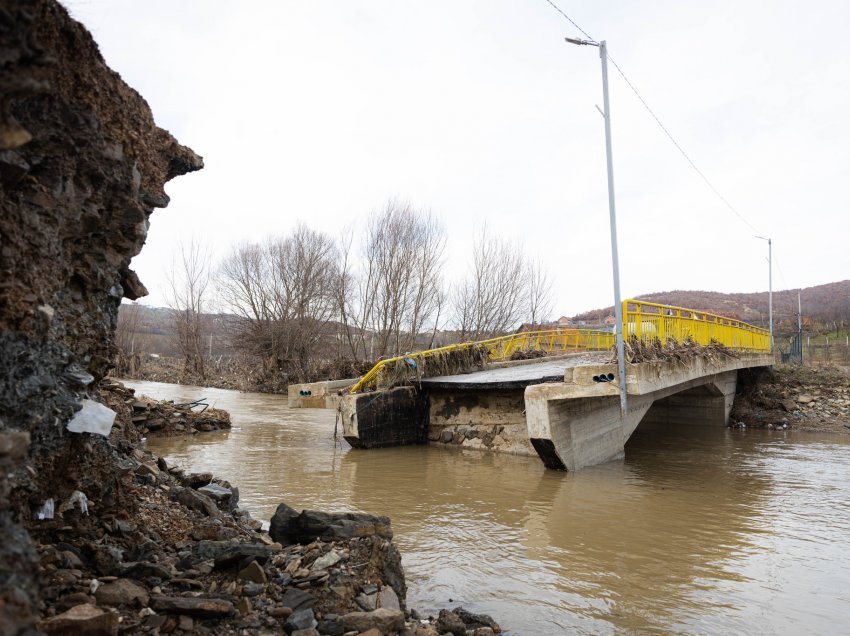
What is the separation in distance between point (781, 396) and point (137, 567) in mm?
26196

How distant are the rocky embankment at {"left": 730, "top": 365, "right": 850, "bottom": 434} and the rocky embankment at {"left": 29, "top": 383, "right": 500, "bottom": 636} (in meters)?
21.5

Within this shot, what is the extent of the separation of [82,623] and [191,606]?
602 millimetres

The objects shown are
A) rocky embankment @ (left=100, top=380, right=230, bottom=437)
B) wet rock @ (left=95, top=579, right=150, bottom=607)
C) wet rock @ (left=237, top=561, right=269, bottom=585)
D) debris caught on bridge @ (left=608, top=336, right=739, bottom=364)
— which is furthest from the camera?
rocky embankment @ (left=100, top=380, right=230, bottom=437)

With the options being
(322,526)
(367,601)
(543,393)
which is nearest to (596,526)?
(543,393)

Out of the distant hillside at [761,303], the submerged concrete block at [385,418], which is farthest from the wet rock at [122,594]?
the distant hillside at [761,303]

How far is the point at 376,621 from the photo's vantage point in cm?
356

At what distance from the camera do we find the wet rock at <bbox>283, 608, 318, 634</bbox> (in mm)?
3367

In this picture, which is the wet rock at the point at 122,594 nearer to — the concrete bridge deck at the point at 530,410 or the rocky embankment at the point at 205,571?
the rocky embankment at the point at 205,571

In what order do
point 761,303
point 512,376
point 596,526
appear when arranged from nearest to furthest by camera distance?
point 596,526 < point 512,376 < point 761,303

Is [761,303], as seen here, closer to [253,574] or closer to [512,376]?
[512,376]

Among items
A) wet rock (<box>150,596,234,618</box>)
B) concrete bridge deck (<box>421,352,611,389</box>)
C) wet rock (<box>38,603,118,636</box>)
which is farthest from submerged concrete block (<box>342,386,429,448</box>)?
wet rock (<box>38,603,118,636</box>)

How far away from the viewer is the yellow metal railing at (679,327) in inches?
437

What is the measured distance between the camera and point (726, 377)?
21.7 m

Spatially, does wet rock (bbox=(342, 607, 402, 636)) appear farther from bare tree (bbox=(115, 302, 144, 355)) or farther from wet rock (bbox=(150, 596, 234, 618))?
bare tree (bbox=(115, 302, 144, 355))
